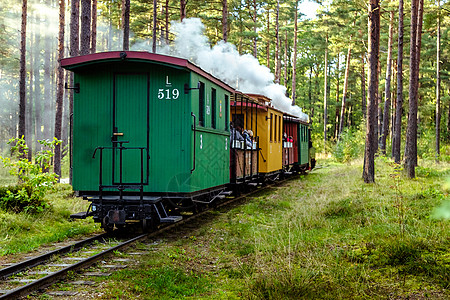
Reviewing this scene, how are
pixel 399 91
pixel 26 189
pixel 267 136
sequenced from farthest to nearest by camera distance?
pixel 399 91 < pixel 267 136 < pixel 26 189

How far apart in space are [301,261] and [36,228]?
566 centimetres

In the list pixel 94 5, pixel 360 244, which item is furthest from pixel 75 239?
pixel 94 5

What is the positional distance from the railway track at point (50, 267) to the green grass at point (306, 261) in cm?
67

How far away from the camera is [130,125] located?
8930 mm

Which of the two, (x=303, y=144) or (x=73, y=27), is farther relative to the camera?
(x=303, y=144)

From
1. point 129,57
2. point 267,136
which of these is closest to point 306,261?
point 129,57

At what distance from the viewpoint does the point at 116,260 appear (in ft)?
22.9

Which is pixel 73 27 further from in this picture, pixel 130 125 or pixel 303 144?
pixel 303 144

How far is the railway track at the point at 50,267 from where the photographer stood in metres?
5.50

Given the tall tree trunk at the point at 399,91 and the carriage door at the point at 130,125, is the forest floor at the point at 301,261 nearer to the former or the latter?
the carriage door at the point at 130,125

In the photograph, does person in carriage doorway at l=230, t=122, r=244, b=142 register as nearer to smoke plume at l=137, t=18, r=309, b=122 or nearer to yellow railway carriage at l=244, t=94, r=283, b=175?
yellow railway carriage at l=244, t=94, r=283, b=175

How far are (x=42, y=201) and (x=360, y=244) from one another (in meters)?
6.99

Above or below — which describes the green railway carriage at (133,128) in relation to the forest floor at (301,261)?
above

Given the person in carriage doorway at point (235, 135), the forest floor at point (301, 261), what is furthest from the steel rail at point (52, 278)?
the person in carriage doorway at point (235, 135)
